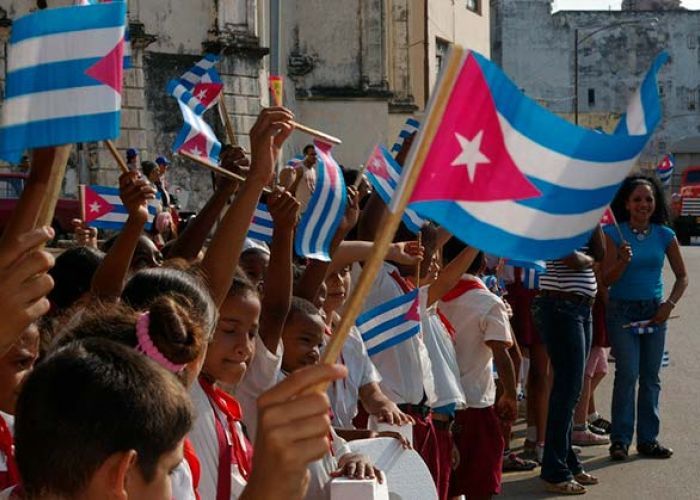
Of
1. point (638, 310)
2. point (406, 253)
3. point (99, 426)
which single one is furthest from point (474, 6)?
point (99, 426)

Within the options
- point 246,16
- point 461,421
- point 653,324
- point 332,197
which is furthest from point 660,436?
point 246,16

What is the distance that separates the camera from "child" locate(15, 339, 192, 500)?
2490 millimetres

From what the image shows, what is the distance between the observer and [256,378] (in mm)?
4637

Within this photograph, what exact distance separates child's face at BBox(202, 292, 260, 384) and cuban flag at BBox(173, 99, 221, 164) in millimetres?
1947

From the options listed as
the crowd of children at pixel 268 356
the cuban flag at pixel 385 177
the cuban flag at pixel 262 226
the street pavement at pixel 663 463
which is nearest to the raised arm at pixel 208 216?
the crowd of children at pixel 268 356

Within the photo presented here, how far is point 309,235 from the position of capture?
6250 millimetres

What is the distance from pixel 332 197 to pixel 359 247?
0.42 metres

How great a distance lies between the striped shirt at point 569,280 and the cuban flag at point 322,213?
2037 mm

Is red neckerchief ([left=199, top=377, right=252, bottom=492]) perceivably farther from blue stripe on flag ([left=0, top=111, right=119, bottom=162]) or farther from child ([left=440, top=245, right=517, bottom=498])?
child ([left=440, top=245, right=517, bottom=498])

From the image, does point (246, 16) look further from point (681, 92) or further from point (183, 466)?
point (681, 92)

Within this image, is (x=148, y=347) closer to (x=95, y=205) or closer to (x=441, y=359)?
(x=441, y=359)

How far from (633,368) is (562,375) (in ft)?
4.00

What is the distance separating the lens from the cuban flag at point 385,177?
7316mm

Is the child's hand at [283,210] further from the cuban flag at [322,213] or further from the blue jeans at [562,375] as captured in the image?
the blue jeans at [562,375]
